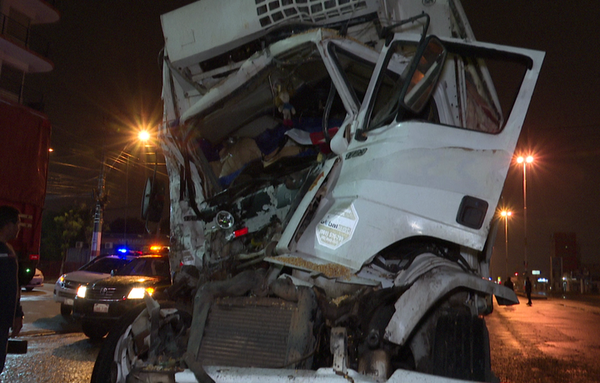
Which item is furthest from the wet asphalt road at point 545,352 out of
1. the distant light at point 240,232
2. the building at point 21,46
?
the building at point 21,46

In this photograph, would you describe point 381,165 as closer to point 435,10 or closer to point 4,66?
point 435,10

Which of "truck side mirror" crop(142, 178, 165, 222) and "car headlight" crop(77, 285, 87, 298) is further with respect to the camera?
"car headlight" crop(77, 285, 87, 298)

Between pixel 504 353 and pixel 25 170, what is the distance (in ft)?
29.5

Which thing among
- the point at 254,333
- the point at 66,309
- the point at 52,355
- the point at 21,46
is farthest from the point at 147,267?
the point at 21,46

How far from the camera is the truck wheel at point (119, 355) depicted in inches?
119

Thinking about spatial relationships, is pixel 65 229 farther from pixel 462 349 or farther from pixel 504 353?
pixel 462 349

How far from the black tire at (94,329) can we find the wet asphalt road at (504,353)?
0.14 meters

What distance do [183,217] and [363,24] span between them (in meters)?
2.58

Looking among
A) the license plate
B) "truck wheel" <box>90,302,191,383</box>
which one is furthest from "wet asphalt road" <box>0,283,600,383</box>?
"truck wheel" <box>90,302,191,383</box>

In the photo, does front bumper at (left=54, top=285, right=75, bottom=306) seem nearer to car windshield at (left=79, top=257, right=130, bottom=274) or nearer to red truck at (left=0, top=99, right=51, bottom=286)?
red truck at (left=0, top=99, right=51, bottom=286)

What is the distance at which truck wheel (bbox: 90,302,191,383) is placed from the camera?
3.03m

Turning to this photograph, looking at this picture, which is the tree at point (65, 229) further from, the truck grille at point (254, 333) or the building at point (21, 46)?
the truck grille at point (254, 333)

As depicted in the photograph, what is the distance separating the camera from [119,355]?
3.12 m

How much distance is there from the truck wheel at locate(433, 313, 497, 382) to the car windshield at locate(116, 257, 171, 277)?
749cm
